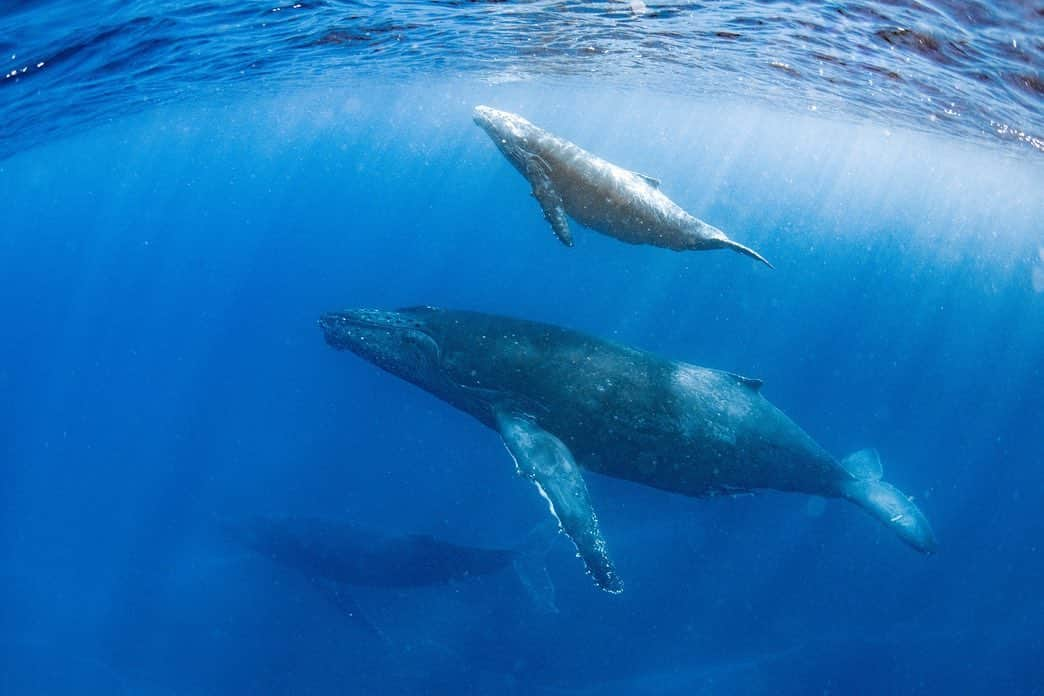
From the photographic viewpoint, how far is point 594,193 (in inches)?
246

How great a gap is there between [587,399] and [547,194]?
122 inches

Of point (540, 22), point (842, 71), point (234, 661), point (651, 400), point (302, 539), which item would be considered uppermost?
point (540, 22)

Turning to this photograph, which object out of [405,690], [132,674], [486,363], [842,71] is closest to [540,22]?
[842,71]

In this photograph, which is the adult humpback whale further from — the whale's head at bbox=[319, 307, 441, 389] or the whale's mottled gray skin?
the whale's mottled gray skin

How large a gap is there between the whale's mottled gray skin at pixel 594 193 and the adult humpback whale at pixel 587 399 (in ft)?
8.40

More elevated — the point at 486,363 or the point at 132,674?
the point at 486,363

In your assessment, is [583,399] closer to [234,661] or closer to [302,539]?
[302,539]

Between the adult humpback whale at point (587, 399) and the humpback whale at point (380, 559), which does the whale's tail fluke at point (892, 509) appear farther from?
the humpback whale at point (380, 559)

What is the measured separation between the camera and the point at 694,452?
342 inches

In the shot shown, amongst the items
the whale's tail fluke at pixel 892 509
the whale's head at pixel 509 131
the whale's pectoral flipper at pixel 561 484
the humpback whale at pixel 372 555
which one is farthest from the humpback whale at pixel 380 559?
Result: the whale's head at pixel 509 131

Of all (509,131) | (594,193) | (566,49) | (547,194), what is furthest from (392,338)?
(566,49)

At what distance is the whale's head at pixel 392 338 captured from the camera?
930cm

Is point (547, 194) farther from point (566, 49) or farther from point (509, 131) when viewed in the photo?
point (566, 49)

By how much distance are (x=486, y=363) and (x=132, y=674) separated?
59.3 ft
